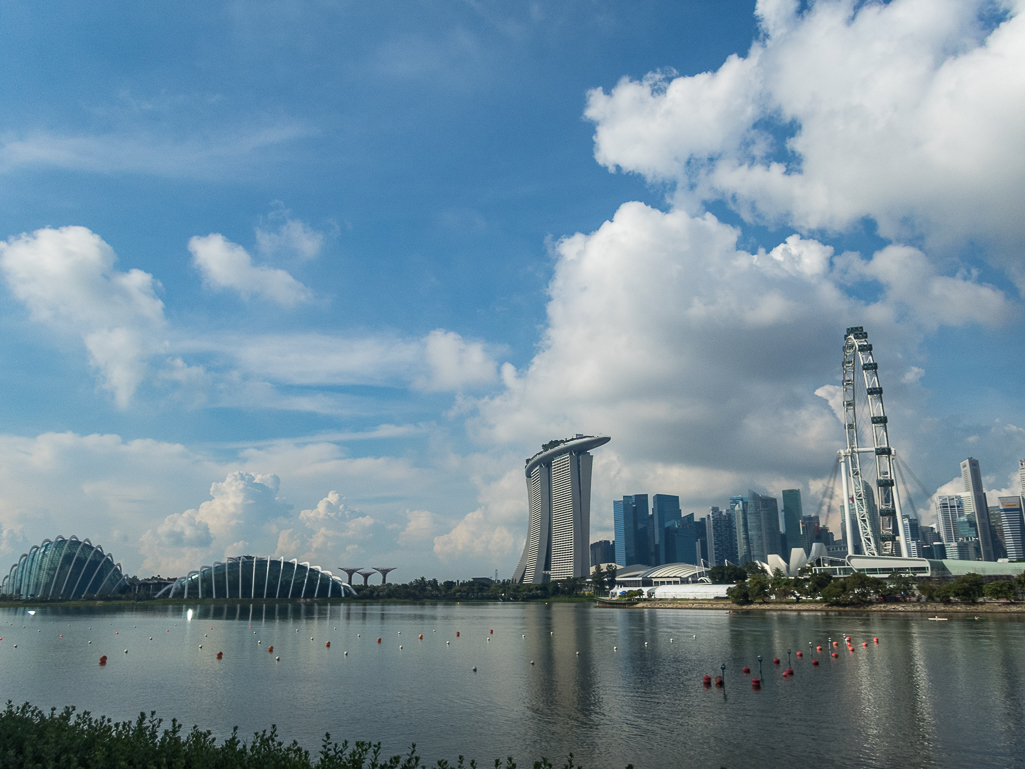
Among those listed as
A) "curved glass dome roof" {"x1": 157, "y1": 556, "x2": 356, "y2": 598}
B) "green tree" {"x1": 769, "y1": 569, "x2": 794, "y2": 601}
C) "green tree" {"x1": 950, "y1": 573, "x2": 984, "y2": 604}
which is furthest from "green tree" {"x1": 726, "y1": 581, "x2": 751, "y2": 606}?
"curved glass dome roof" {"x1": 157, "y1": 556, "x2": 356, "y2": 598}

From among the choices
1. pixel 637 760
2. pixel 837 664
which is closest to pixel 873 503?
pixel 837 664

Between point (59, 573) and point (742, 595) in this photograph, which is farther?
point (59, 573)

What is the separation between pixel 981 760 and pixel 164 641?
75150 mm

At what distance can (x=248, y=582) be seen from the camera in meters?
194

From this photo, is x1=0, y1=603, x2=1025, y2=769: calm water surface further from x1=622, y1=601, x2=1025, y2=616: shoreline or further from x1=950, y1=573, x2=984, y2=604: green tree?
x1=950, y1=573, x2=984, y2=604: green tree

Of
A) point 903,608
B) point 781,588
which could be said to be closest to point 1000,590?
point 903,608

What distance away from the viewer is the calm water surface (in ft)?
93.4

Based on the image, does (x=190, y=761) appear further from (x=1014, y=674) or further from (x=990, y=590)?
(x=990, y=590)

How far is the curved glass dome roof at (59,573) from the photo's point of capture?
192 metres

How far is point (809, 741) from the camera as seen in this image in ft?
95.2

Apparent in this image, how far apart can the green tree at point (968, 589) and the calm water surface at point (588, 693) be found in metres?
33.7

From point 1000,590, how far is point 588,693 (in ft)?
317

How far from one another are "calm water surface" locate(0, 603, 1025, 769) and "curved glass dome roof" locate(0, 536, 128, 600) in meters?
144

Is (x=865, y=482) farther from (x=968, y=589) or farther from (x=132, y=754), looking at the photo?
(x=132, y=754)
